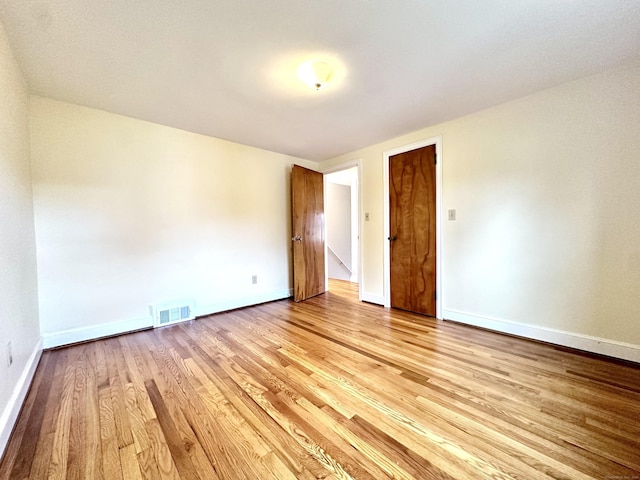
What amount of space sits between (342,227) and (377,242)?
2.26 metres

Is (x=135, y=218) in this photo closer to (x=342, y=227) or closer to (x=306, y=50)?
(x=306, y=50)

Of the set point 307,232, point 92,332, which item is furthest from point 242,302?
point 92,332

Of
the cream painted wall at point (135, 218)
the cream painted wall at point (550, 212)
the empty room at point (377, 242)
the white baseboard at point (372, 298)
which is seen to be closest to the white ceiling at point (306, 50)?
the empty room at point (377, 242)

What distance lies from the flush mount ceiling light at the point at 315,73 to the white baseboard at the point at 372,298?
2758mm

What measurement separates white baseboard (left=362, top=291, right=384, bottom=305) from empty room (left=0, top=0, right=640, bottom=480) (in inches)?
7.5

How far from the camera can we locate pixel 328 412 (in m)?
1.38

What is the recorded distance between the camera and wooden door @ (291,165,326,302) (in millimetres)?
3770

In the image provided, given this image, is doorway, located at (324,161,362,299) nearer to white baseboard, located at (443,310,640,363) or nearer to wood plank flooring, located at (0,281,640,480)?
white baseboard, located at (443,310,640,363)

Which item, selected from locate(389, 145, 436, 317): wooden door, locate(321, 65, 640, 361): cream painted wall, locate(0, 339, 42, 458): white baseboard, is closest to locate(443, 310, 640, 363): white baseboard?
locate(321, 65, 640, 361): cream painted wall

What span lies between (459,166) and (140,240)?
3630mm

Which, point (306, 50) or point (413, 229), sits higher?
point (306, 50)

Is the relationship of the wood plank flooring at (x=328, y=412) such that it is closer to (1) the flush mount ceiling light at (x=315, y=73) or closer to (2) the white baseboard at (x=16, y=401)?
(2) the white baseboard at (x=16, y=401)

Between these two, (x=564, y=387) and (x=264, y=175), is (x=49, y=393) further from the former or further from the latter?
(x=564, y=387)

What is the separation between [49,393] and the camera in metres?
1.59
